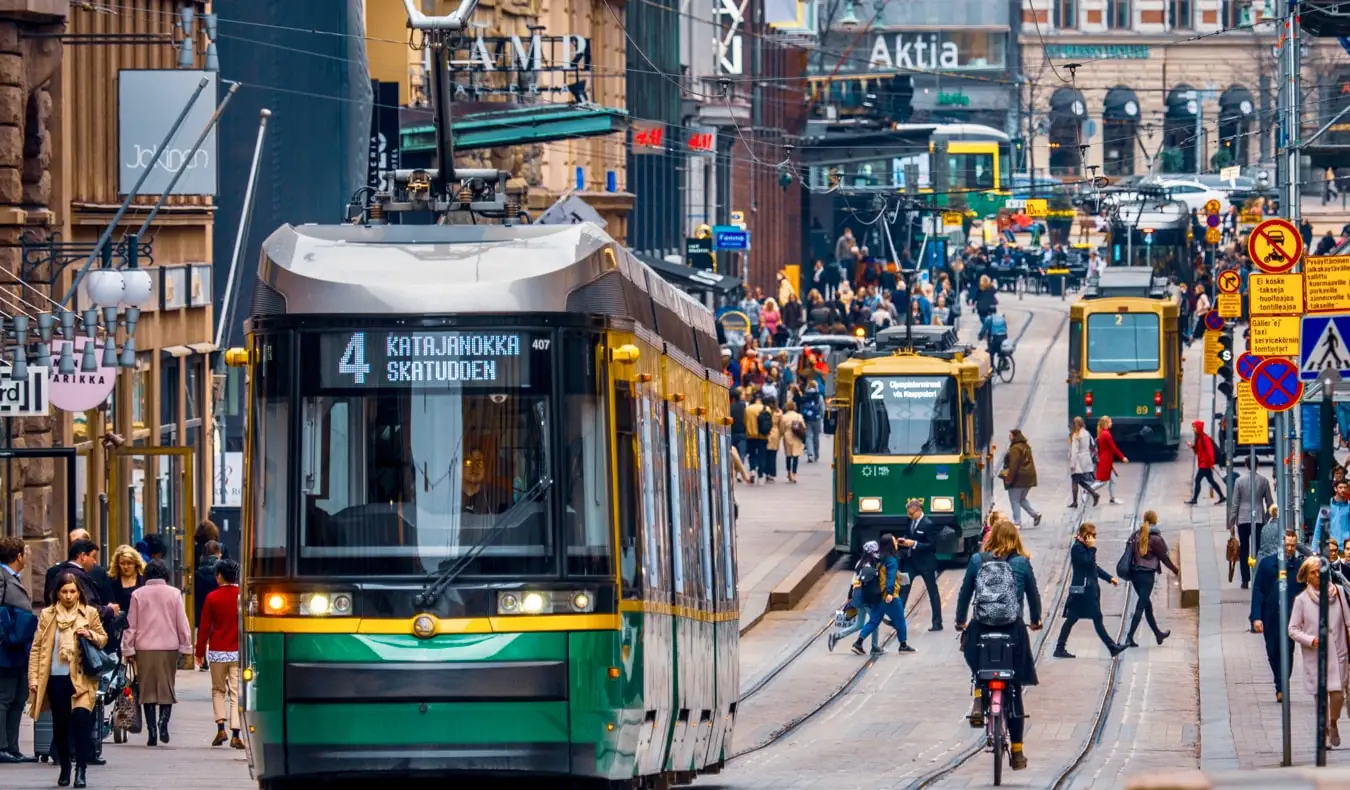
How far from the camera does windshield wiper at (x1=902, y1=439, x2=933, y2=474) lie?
120 feet

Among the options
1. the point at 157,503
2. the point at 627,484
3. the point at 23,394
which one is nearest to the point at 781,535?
the point at 157,503

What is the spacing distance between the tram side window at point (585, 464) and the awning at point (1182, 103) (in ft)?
420

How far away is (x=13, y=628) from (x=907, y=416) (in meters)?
20.5

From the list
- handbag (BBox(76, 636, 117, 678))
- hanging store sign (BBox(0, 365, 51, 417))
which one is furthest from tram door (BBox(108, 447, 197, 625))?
handbag (BBox(76, 636, 117, 678))

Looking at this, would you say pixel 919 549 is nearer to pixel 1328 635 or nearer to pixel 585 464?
pixel 1328 635

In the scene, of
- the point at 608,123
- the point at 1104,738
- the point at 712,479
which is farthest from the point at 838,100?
the point at 712,479

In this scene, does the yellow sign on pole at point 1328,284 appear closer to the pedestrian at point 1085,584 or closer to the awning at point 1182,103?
the pedestrian at point 1085,584

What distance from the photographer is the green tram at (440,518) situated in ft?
39.9

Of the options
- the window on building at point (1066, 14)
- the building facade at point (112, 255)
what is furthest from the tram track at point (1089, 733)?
the window on building at point (1066, 14)

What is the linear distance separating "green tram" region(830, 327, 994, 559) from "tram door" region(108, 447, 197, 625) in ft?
27.9

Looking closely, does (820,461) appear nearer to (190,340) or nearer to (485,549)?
(190,340)

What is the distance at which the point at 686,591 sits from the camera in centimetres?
1464

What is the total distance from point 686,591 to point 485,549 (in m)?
2.59

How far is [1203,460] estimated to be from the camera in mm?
42656
